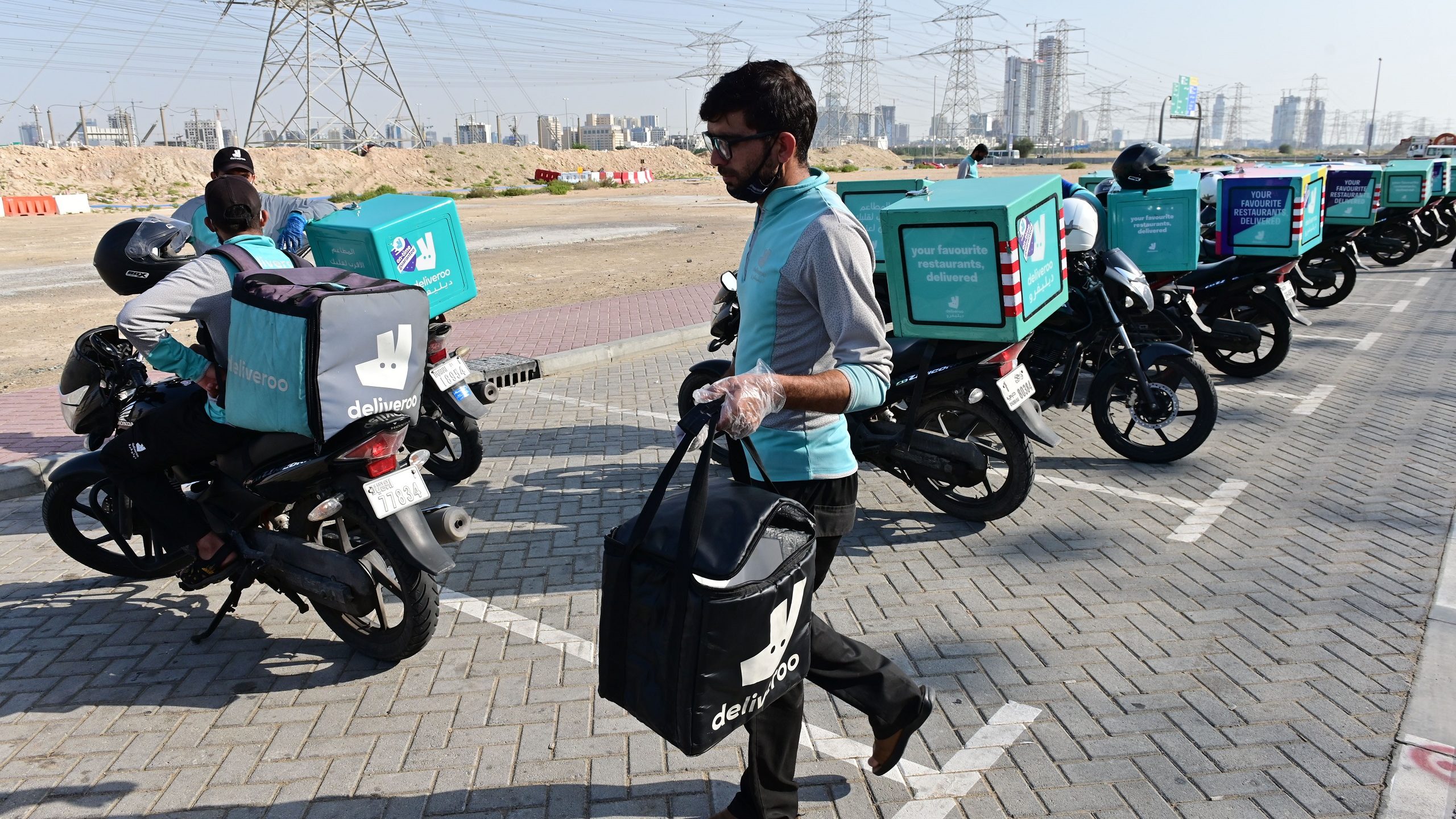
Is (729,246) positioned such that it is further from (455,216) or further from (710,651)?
(710,651)

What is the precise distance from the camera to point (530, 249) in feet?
59.3

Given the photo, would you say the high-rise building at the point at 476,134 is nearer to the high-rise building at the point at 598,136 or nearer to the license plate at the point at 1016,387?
the high-rise building at the point at 598,136

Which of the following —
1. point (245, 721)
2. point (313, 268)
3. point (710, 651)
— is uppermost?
point (313, 268)

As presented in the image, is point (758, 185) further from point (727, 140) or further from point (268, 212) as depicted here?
point (268, 212)

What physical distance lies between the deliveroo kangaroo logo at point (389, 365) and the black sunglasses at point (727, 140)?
1436 millimetres

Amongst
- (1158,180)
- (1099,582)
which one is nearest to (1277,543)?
(1099,582)

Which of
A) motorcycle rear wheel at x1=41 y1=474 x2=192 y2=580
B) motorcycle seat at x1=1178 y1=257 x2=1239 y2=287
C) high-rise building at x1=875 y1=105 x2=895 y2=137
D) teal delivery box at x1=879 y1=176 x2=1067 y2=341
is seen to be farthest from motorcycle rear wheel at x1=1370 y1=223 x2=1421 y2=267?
high-rise building at x1=875 y1=105 x2=895 y2=137

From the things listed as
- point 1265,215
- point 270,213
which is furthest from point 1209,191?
point 270,213

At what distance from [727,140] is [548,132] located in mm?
117844

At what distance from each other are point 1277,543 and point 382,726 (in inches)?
157

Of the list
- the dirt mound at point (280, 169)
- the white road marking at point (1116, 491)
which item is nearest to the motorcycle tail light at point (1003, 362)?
the white road marking at point (1116, 491)

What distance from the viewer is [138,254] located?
461 cm

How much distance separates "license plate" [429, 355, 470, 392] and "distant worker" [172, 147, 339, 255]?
117cm

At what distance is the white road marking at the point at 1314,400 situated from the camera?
7051 mm
